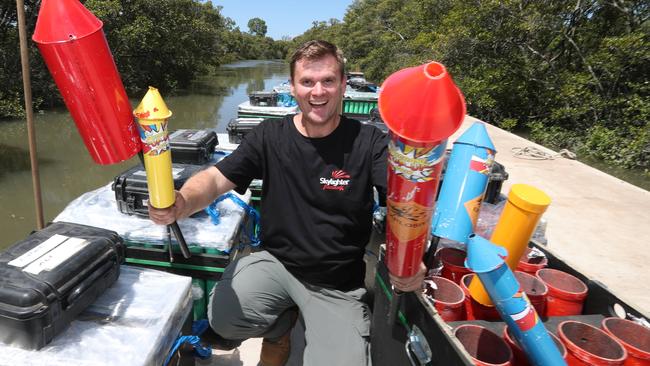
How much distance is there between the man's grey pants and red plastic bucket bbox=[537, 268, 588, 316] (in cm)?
79

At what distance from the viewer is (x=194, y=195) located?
70.3 inches

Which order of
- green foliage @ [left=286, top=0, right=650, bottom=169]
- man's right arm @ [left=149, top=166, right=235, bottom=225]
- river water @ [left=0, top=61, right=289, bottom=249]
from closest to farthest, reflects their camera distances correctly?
man's right arm @ [left=149, top=166, right=235, bottom=225], river water @ [left=0, top=61, right=289, bottom=249], green foliage @ [left=286, top=0, right=650, bottom=169]

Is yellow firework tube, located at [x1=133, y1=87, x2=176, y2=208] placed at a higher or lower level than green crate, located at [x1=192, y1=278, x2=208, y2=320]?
higher

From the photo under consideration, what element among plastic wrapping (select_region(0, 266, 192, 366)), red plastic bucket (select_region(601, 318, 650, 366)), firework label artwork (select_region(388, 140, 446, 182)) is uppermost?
firework label artwork (select_region(388, 140, 446, 182))

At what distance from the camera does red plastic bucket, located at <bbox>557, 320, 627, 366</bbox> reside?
1.15 m

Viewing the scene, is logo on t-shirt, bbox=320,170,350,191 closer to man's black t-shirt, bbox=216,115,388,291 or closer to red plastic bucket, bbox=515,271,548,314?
man's black t-shirt, bbox=216,115,388,291

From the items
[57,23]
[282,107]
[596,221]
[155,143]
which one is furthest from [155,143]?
[596,221]

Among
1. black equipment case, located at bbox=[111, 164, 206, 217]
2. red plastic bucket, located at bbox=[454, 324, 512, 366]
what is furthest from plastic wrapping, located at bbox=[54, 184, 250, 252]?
red plastic bucket, located at bbox=[454, 324, 512, 366]

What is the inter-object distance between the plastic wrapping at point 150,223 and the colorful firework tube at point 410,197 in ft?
3.88

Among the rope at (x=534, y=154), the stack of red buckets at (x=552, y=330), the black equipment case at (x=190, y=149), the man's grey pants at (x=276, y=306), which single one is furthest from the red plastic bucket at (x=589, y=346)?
the rope at (x=534, y=154)

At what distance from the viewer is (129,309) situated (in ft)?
5.51

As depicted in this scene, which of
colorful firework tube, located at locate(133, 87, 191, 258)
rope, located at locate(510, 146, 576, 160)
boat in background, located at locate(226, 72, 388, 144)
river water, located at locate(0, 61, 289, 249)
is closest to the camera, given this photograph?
colorful firework tube, located at locate(133, 87, 191, 258)

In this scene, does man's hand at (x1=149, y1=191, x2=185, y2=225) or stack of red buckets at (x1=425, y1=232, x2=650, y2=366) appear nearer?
stack of red buckets at (x1=425, y1=232, x2=650, y2=366)

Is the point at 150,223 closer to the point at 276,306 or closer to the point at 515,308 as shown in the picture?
the point at 276,306
